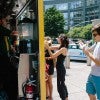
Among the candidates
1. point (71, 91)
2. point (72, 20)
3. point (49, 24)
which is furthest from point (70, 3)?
point (71, 91)

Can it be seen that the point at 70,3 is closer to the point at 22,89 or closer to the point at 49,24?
the point at 49,24

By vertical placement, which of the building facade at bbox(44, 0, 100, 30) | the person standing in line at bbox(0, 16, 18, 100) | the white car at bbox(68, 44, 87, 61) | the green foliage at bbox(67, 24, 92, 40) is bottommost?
the green foliage at bbox(67, 24, 92, 40)

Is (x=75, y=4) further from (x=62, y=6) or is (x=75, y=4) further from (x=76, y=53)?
(x=76, y=53)

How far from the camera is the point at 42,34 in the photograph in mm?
3596

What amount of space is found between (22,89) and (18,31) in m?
2.21

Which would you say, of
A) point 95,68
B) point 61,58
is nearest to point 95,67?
point 95,68

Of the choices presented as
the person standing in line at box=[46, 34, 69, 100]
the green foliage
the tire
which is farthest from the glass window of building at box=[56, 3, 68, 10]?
the tire

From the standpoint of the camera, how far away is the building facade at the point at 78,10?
115 meters

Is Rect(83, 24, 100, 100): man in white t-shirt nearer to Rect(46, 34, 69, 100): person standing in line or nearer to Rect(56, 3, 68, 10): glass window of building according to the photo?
Rect(46, 34, 69, 100): person standing in line

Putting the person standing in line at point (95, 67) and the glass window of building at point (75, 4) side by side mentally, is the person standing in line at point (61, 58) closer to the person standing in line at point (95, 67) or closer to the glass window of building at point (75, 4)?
the person standing in line at point (95, 67)

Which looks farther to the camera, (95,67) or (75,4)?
(75,4)

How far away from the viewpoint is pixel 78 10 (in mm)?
121875

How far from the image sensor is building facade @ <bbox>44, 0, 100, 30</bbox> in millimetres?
115281

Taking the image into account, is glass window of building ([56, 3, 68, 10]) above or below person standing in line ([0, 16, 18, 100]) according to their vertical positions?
above
